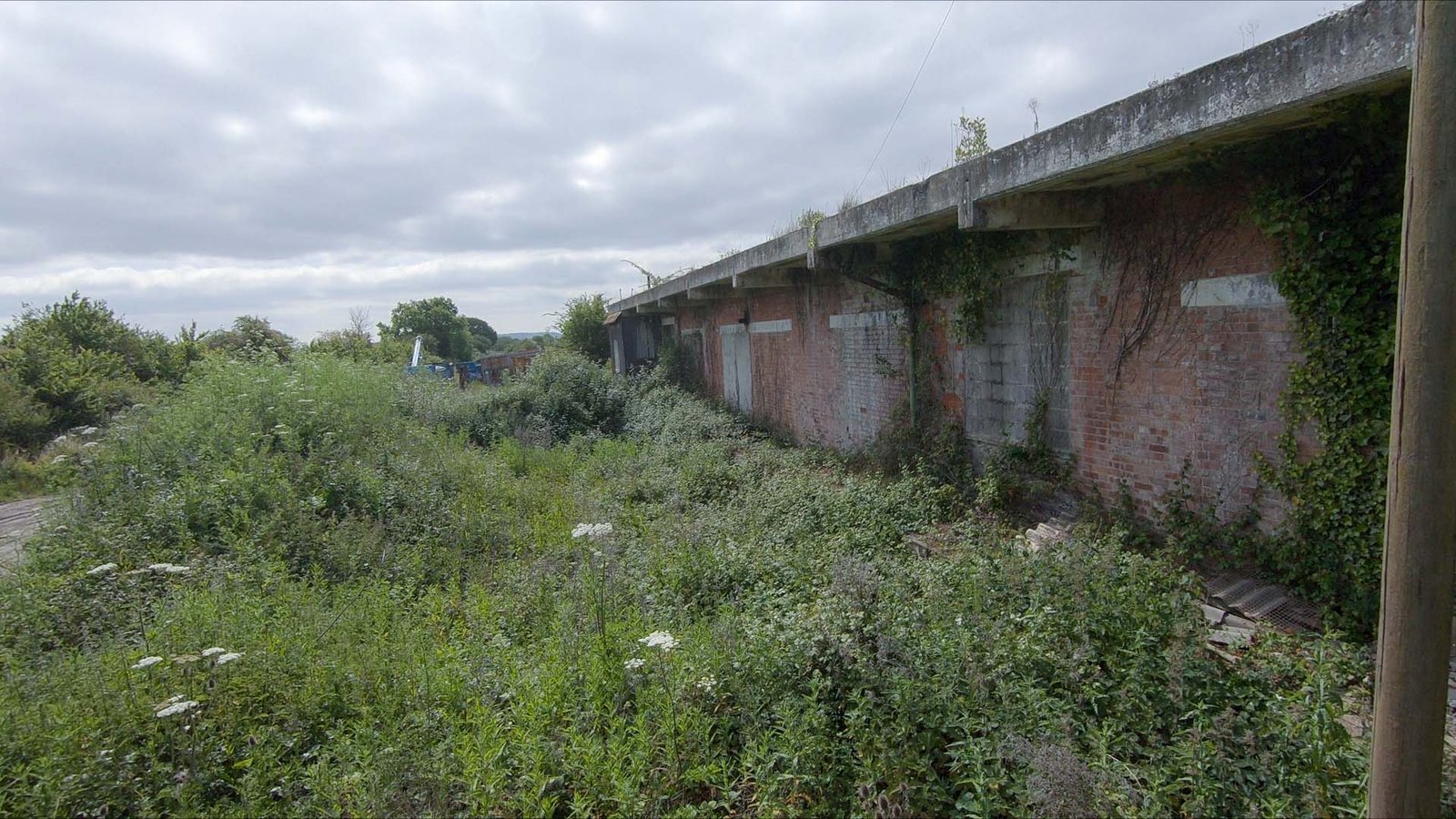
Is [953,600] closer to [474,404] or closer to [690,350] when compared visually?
[474,404]

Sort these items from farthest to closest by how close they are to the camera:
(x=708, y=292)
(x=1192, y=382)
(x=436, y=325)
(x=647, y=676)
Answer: (x=436, y=325) → (x=708, y=292) → (x=1192, y=382) → (x=647, y=676)

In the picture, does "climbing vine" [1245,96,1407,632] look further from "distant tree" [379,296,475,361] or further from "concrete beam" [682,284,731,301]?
"distant tree" [379,296,475,361]

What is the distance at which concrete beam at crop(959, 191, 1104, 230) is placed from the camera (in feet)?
18.4

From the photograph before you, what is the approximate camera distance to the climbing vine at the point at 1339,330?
3.80 meters

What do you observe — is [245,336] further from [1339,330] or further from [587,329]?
[1339,330]

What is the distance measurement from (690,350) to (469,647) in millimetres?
13637

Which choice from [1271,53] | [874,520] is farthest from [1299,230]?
[874,520]

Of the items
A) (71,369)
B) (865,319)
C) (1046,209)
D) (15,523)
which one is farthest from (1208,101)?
(71,369)

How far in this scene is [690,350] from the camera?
57.8ft

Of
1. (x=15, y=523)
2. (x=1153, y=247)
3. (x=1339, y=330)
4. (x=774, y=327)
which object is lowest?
(x=15, y=523)

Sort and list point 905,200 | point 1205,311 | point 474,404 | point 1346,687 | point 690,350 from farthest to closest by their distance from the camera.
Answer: point 690,350 < point 474,404 < point 905,200 < point 1205,311 < point 1346,687

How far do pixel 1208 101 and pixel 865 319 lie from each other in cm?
571

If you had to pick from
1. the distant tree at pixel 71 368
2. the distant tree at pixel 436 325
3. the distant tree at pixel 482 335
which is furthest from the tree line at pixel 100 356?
the distant tree at pixel 482 335

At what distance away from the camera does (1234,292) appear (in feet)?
15.4
